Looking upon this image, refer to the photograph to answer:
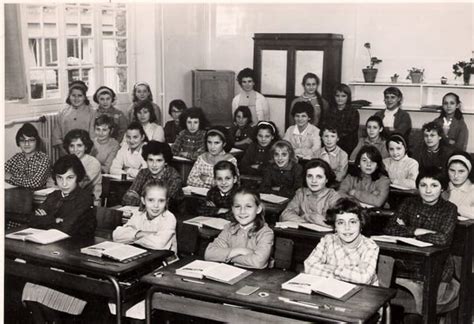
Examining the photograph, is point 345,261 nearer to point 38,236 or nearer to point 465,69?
point 38,236

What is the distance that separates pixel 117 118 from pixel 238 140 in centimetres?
130

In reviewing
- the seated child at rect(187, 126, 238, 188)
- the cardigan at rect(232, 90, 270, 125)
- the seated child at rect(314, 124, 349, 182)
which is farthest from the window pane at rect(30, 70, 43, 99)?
the seated child at rect(314, 124, 349, 182)

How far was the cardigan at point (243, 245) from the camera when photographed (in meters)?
3.30

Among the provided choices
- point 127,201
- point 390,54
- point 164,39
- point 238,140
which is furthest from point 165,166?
Result: point 390,54

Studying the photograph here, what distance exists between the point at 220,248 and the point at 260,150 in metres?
2.75

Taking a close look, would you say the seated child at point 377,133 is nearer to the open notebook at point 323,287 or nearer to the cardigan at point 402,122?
the cardigan at point 402,122

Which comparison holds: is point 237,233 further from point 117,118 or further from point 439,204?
point 117,118

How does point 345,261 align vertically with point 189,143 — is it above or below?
below

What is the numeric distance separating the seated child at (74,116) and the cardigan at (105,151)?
492 mm

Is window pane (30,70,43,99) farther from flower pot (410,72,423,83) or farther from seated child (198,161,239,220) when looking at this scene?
flower pot (410,72,423,83)

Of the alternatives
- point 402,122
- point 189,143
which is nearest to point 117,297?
point 189,143

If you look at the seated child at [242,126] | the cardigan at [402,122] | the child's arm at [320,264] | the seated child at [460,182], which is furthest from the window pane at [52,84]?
the child's arm at [320,264]

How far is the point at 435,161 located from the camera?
18.7 feet

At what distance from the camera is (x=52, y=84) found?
660 centimetres
